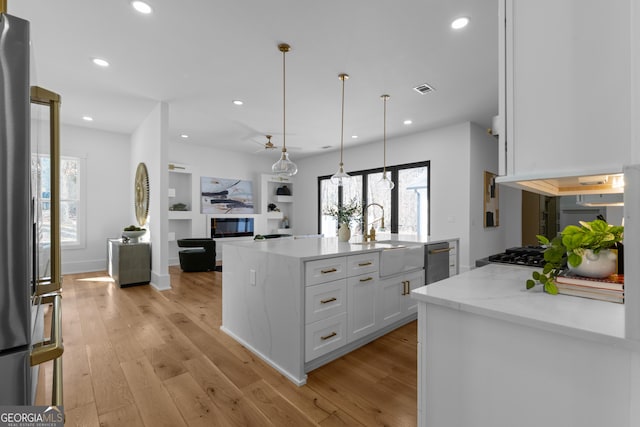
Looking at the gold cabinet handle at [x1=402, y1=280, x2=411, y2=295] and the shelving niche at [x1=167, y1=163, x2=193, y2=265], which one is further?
the shelving niche at [x1=167, y1=163, x2=193, y2=265]

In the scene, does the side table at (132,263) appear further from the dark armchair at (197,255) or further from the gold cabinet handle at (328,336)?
the gold cabinet handle at (328,336)

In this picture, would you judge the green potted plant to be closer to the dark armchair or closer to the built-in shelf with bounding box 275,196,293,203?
the dark armchair

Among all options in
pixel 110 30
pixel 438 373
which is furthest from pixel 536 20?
pixel 110 30

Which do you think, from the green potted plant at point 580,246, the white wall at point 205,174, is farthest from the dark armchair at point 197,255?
the green potted plant at point 580,246

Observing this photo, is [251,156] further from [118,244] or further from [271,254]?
[271,254]

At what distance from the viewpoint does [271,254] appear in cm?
219

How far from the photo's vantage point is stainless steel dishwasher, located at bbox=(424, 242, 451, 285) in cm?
318

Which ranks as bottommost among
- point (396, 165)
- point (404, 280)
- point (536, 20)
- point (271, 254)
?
point (404, 280)

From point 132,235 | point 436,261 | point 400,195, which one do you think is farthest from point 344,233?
point 132,235

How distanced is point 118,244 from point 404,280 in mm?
4272

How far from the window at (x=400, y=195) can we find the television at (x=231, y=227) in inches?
95.7

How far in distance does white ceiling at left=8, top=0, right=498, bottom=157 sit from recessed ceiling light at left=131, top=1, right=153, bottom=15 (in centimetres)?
5

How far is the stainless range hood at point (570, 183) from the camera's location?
957 millimetres

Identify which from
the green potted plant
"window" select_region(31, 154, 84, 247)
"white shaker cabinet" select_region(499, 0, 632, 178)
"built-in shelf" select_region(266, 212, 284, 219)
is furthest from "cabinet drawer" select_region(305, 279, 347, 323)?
"built-in shelf" select_region(266, 212, 284, 219)
